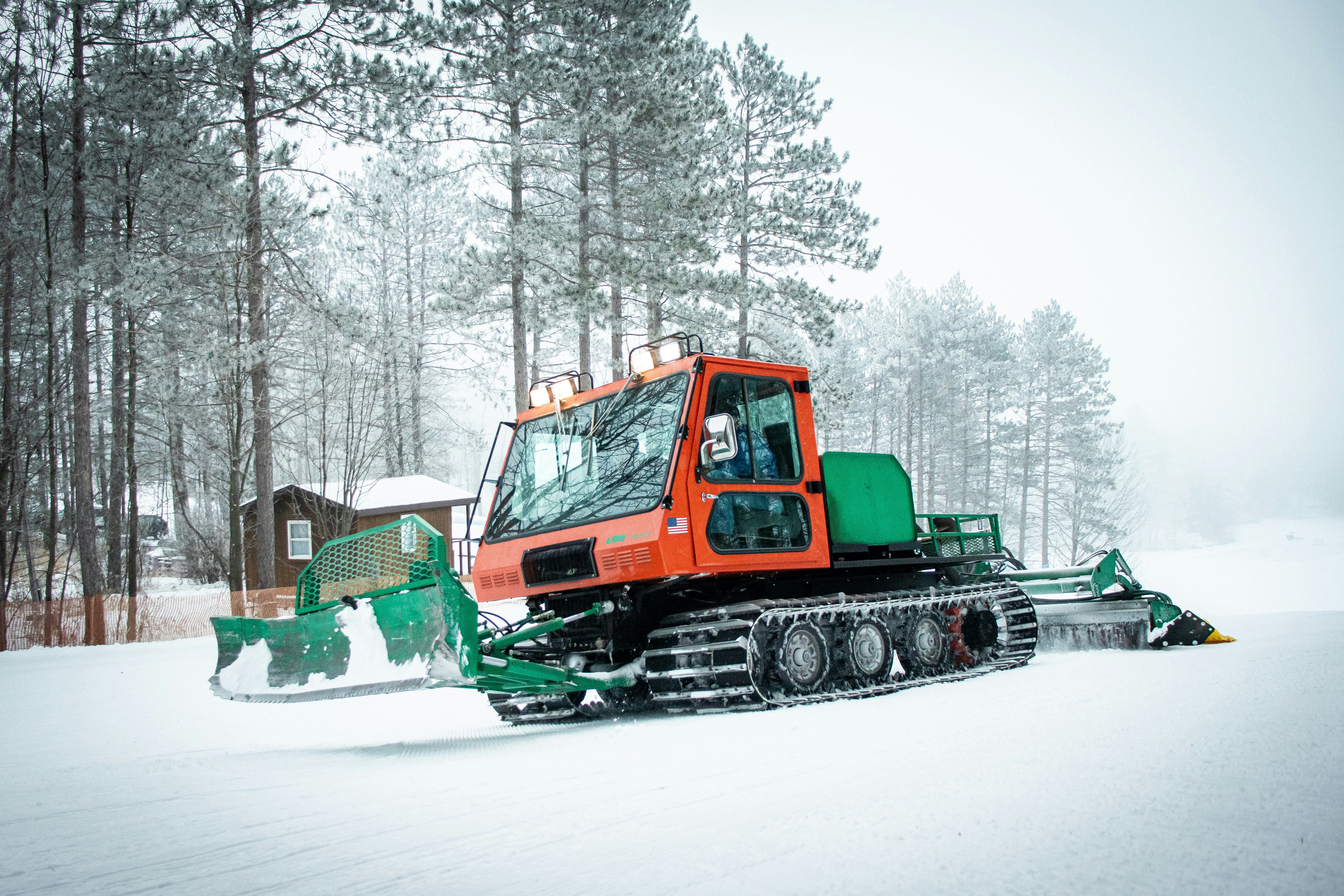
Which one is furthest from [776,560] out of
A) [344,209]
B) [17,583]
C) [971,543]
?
[344,209]

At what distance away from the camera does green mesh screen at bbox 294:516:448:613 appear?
5.33 m

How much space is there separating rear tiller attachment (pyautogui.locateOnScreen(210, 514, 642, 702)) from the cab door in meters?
1.01

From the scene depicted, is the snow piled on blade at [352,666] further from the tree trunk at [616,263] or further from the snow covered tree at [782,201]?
the snow covered tree at [782,201]

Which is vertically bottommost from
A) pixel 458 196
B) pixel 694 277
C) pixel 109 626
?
pixel 109 626

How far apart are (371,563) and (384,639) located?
74 cm

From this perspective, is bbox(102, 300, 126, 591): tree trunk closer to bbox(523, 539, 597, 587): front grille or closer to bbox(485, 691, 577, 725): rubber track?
bbox(485, 691, 577, 725): rubber track

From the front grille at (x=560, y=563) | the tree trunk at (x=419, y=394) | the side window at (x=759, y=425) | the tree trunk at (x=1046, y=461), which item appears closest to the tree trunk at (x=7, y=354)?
the front grille at (x=560, y=563)

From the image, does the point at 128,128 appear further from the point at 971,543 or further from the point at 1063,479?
the point at 1063,479

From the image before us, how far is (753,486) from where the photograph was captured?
624 centimetres

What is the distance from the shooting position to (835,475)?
6945 mm

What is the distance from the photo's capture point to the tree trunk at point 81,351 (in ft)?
55.3

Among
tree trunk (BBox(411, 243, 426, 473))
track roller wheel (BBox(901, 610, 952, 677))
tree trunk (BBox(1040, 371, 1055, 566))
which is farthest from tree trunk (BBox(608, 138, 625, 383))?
tree trunk (BBox(1040, 371, 1055, 566))

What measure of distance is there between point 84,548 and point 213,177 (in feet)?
30.4

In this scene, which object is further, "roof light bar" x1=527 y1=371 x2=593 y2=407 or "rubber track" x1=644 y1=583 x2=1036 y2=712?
"roof light bar" x1=527 y1=371 x2=593 y2=407
